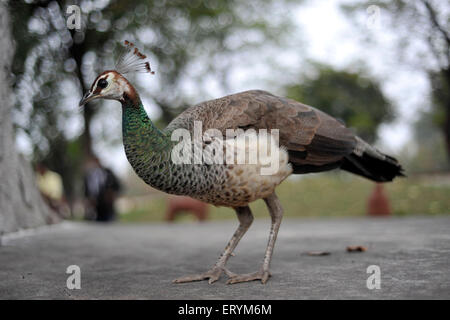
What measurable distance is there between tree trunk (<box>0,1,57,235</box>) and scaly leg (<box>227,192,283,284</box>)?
12.5ft

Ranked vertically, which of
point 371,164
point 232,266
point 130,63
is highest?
point 130,63

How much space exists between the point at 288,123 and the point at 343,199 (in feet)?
40.1

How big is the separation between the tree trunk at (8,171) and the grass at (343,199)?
378 inches

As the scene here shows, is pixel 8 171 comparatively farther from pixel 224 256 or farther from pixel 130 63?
pixel 224 256

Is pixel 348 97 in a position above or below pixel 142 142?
A: above

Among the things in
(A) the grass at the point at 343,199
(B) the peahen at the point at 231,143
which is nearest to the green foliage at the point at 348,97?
(A) the grass at the point at 343,199

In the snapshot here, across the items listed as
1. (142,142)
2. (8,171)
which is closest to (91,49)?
(8,171)

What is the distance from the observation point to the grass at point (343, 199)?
40.1 ft

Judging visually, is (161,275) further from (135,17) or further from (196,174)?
(135,17)

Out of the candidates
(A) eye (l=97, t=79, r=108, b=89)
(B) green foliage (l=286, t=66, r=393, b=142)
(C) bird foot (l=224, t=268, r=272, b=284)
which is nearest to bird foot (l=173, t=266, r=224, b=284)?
(C) bird foot (l=224, t=268, r=272, b=284)

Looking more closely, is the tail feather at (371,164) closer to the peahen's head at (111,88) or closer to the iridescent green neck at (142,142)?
the iridescent green neck at (142,142)

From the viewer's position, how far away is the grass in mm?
12234

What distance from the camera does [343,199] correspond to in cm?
1520

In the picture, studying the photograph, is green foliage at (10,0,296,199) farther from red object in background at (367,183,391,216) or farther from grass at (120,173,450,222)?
red object in background at (367,183,391,216)
